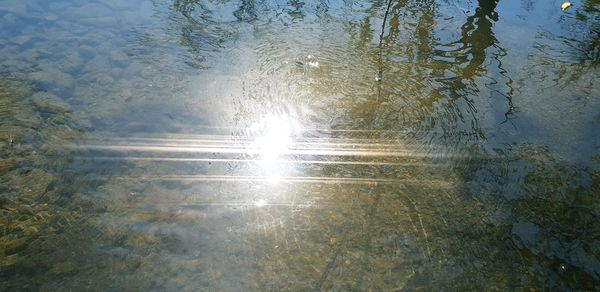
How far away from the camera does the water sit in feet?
6.46

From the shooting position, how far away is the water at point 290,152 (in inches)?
77.5

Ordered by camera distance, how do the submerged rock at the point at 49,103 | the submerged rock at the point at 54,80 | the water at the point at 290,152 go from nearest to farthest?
1. the water at the point at 290,152
2. the submerged rock at the point at 49,103
3. the submerged rock at the point at 54,80

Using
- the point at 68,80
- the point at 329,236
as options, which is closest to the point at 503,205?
the point at 329,236

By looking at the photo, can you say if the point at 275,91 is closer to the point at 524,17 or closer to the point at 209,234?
the point at 209,234

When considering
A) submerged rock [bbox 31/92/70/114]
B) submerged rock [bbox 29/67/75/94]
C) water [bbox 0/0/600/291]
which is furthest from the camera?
submerged rock [bbox 29/67/75/94]

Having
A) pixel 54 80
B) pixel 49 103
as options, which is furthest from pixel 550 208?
pixel 54 80

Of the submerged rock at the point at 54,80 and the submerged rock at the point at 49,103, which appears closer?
the submerged rock at the point at 49,103

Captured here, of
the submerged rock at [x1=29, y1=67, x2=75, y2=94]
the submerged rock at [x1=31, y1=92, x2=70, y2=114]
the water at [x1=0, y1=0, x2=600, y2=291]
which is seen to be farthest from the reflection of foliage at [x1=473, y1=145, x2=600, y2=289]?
the submerged rock at [x1=29, y1=67, x2=75, y2=94]

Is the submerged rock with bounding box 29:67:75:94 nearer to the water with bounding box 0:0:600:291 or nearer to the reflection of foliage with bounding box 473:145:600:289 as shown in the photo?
the water with bounding box 0:0:600:291

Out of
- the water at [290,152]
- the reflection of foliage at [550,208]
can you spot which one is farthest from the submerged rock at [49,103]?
the reflection of foliage at [550,208]

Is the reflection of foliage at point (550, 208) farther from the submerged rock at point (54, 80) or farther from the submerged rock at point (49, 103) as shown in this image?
the submerged rock at point (54, 80)

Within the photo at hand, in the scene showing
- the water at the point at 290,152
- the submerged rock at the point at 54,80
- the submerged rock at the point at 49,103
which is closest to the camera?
the water at the point at 290,152

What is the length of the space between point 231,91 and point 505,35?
9.81 ft

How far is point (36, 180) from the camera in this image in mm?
2281
